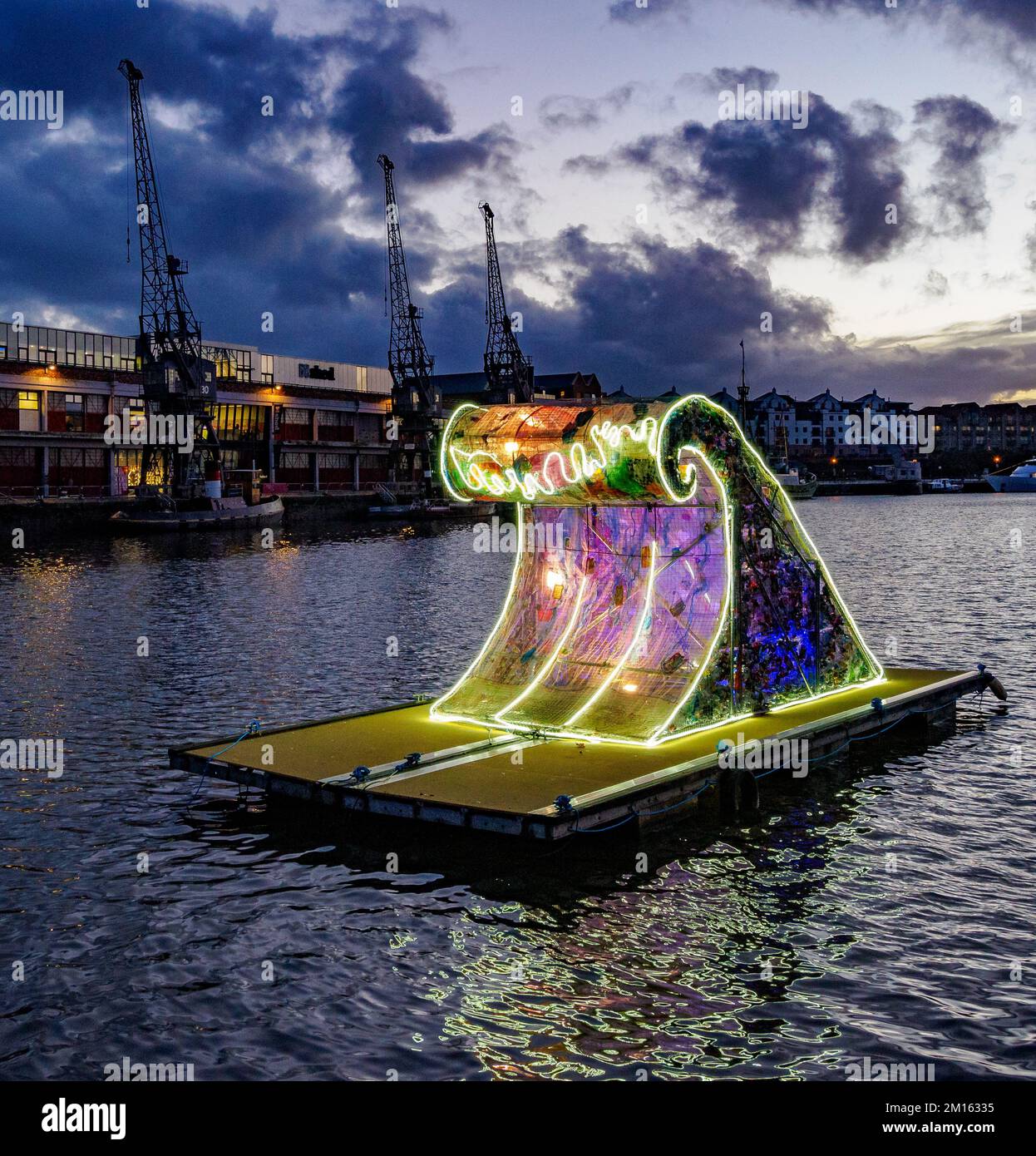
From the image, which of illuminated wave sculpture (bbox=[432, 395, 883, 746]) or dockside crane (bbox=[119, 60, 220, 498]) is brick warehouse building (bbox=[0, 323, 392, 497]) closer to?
dockside crane (bbox=[119, 60, 220, 498])

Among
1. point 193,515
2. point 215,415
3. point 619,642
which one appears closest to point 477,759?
point 619,642

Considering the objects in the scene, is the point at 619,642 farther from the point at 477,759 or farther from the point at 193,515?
the point at 193,515

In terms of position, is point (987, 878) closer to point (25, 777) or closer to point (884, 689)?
point (884, 689)

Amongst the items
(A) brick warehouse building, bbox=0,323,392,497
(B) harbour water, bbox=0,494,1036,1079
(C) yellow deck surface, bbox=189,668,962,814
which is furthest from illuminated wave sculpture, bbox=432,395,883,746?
(A) brick warehouse building, bbox=0,323,392,497

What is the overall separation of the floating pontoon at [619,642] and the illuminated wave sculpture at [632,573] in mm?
32

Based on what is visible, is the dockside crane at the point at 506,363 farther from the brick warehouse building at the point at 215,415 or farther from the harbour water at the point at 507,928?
the harbour water at the point at 507,928

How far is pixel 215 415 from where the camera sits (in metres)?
119

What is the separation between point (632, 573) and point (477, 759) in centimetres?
459

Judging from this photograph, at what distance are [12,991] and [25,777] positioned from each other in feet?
30.2

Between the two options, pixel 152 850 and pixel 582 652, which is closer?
pixel 152 850

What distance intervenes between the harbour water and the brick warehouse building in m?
87.6

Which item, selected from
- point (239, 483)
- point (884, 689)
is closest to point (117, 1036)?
point (884, 689)

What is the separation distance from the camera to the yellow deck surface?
17.1 m
